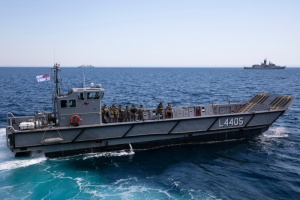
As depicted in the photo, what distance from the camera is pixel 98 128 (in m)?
18.7

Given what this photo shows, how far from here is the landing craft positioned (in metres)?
17.7

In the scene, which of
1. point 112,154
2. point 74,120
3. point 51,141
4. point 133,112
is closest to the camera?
point 51,141

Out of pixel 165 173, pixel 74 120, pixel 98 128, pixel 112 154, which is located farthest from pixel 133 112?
pixel 165 173

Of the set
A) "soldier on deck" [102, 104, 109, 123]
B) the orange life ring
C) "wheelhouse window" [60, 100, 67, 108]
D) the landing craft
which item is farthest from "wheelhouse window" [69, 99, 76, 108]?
"soldier on deck" [102, 104, 109, 123]

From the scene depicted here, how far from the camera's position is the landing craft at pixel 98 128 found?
1766 cm

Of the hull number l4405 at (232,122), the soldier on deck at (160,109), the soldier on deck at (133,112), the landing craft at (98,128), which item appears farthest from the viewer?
the hull number l4405 at (232,122)

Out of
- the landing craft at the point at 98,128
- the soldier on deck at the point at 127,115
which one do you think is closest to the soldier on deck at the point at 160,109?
the landing craft at the point at 98,128

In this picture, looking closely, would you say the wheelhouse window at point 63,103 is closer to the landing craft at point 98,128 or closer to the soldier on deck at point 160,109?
the landing craft at point 98,128

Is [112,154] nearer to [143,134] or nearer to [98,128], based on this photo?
[98,128]

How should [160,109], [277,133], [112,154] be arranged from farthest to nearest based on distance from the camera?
[277,133] → [160,109] → [112,154]

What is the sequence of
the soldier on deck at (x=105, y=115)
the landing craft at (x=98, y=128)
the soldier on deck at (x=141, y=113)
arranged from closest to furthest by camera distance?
the landing craft at (x=98, y=128) → the soldier on deck at (x=105, y=115) → the soldier on deck at (x=141, y=113)

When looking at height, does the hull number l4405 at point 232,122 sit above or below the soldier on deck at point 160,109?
below

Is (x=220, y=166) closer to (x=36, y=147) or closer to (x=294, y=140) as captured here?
(x=294, y=140)

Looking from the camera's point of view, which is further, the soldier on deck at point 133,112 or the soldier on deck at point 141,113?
the soldier on deck at point 141,113
